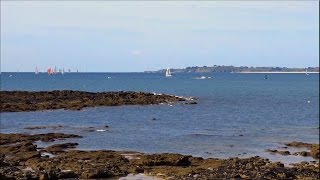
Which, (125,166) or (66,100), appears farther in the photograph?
(66,100)

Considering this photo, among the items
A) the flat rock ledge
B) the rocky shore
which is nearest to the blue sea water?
the flat rock ledge

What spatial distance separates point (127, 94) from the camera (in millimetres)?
97562

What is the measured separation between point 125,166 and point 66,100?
191 feet

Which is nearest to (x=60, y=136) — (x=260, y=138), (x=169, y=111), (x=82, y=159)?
(x=82, y=159)

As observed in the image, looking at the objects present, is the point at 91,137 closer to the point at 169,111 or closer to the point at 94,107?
the point at 169,111

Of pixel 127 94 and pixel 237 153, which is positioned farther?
pixel 127 94

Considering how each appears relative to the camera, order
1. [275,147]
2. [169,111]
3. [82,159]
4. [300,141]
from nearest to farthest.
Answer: [82,159] → [275,147] → [300,141] → [169,111]

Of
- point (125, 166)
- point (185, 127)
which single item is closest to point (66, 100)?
point (185, 127)

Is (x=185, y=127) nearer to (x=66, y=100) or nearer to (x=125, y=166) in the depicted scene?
(x=125, y=166)

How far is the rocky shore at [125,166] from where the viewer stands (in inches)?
1026

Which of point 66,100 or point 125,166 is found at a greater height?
point 125,166

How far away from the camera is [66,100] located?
3398 inches

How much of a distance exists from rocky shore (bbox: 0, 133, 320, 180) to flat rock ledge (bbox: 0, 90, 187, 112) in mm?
39549

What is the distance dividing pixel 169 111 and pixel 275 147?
34409 mm
